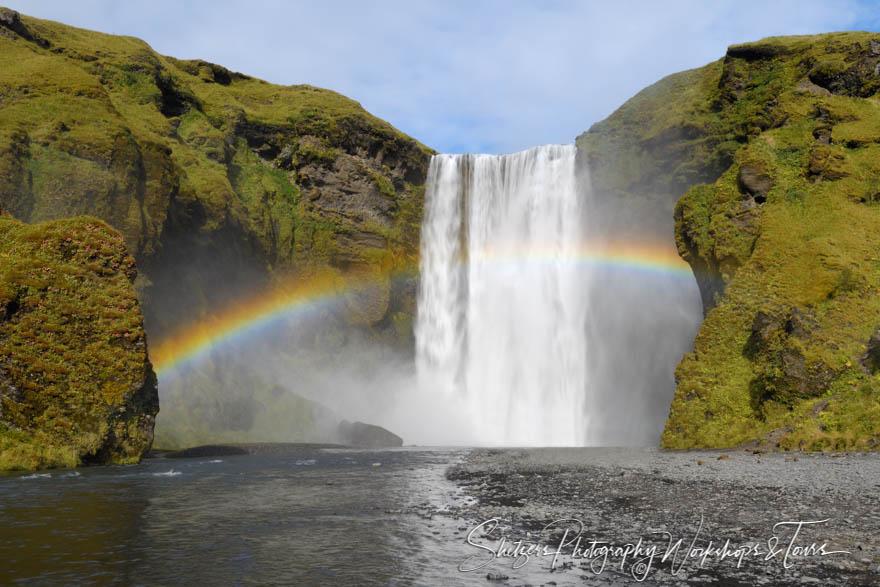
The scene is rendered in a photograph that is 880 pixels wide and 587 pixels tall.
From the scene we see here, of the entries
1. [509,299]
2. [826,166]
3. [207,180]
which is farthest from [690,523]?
[207,180]

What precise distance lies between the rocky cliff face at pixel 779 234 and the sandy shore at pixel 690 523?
789 centimetres

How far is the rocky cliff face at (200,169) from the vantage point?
122 ft

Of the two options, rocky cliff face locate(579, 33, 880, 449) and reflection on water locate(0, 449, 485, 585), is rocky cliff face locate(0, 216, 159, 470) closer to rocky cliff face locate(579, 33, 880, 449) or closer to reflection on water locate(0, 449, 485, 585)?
reflection on water locate(0, 449, 485, 585)

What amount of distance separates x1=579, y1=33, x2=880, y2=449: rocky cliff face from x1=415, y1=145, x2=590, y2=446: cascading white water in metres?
7.55

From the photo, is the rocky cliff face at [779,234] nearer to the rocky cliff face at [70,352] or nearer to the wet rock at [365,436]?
the wet rock at [365,436]

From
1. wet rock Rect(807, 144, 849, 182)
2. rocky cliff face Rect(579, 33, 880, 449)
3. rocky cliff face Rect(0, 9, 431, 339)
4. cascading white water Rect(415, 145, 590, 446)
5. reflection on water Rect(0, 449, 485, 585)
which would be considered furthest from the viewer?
cascading white water Rect(415, 145, 590, 446)

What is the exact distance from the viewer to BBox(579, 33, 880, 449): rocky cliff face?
77.4 ft

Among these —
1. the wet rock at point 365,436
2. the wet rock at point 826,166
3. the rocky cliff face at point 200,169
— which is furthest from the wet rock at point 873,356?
the rocky cliff face at point 200,169

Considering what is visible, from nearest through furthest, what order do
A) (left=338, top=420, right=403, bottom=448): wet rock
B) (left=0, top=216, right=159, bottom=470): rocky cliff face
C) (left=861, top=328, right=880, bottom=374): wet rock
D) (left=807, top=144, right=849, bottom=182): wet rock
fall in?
(left=0, top=216, right=159, bottom=470): rocky cliff face < (left=861, top=328, right=880, bottom=374): wet rock < (left=807, top=144, right=849, bottom=182): wet rock < (left=338, top=420, right=403, bottom=448): wet rock

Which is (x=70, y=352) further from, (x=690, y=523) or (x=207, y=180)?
(x=207, y=180)

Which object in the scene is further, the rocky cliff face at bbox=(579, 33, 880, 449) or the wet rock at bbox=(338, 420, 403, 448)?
the wet rock at bbox=(338, 420, 403, 448)

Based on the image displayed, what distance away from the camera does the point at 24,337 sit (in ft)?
71.2

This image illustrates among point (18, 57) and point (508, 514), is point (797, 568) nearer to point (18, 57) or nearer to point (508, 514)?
point (508, 514)

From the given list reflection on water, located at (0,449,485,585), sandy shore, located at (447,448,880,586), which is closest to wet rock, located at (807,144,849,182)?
sandy shore, located at (447,448,880,586)
